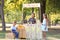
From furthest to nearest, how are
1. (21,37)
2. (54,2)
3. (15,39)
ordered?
(54,2) → (21,37) → (15,39)

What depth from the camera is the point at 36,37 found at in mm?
14531

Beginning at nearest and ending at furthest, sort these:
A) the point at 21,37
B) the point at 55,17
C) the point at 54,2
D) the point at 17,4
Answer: the point at 21,37
the point at 54,2
the point at 17,4
the point at 55,17

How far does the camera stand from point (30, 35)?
1454 centimetres

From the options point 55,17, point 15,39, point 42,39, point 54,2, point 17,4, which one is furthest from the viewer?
point 55,17

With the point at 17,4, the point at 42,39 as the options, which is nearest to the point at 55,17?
the point at 17,4

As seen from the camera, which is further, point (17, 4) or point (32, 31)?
point (17, 4)

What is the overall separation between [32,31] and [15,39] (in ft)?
6.24

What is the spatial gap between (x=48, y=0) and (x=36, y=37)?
2050 centimetres

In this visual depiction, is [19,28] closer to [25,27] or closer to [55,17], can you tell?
[25,27]

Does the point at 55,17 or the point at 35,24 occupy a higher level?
the point at 35,24

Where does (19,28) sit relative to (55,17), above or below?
above

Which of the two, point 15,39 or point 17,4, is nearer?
point 15,39

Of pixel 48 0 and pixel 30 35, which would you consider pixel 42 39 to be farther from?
pixel 48 0

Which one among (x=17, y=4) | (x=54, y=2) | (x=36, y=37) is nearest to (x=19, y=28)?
(x=36, y=37)
